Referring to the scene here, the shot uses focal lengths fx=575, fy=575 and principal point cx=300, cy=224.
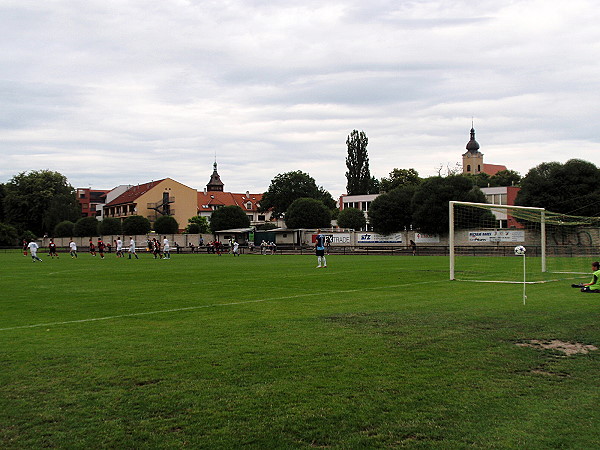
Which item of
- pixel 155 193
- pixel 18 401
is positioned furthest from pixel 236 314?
pixel 155 193

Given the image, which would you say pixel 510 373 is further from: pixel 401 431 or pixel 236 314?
pixel 236 314

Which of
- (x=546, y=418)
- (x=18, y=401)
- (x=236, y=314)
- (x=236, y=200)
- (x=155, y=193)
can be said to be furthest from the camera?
(x=236, y=200)

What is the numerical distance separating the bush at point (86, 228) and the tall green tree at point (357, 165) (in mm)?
45282

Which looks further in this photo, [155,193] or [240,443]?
[155,193]

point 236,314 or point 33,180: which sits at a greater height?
point 33,180

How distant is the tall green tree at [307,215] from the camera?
271 feet

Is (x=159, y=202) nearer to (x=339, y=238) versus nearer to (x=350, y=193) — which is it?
(x=350, y=193)

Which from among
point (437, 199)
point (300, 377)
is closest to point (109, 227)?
point (437, 199)

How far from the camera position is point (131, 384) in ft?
22.2

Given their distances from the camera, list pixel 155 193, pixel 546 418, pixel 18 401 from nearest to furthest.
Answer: pixel 546 418 → pixel 18 401 → pixel 155 193

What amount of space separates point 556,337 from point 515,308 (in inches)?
146

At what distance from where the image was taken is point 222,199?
13300cm

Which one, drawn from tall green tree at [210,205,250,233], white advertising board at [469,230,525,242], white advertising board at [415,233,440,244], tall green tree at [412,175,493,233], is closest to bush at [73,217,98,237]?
tall green tree at [210,205,250,233]

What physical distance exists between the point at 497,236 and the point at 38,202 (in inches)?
3231
